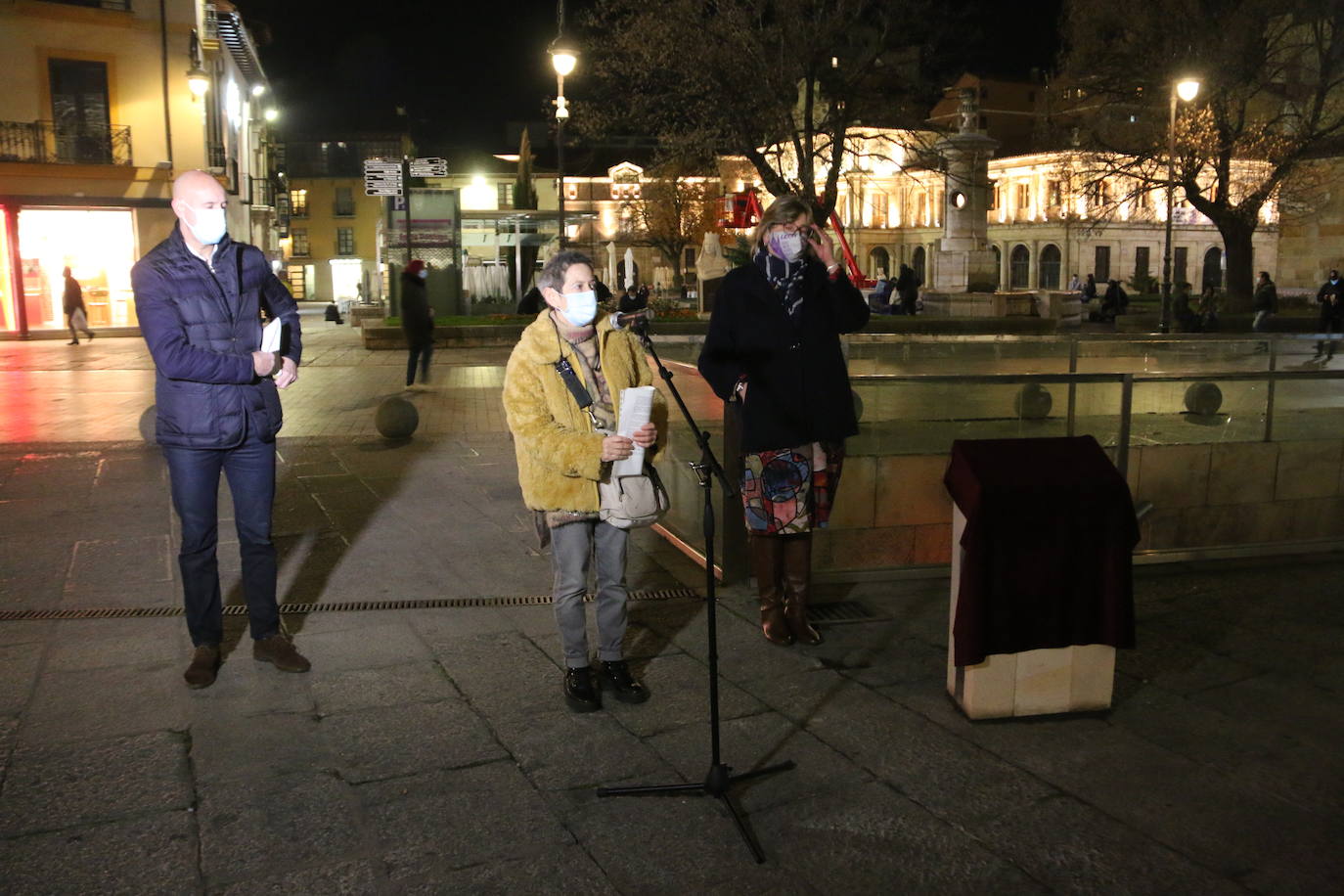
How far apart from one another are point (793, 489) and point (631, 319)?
169 centimetres

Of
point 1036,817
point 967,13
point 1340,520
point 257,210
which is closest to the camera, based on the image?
point 1036,817

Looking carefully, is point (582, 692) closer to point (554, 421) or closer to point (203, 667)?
point (554, 421)

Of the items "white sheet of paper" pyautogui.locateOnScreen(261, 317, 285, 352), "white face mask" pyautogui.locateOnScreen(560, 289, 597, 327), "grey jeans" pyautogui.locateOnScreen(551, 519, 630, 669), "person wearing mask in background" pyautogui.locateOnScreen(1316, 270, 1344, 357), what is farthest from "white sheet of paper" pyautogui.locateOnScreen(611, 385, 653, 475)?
"person wearing mask in background" pyautogui.locateOnScreen(1316, 270, 1344, 357)

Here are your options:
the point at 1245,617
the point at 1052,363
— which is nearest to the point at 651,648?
the point at 1245,617

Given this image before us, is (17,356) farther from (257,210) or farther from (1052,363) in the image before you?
(257,210)

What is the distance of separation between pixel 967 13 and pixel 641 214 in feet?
156

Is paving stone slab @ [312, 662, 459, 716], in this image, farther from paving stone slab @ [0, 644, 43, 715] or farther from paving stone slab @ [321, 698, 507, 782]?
paving stone slab @ [0, 644, 43, 715]

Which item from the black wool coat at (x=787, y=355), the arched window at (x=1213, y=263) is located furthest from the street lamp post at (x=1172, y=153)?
the arched window at (x=1213, y=263)

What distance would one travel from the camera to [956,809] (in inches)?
142

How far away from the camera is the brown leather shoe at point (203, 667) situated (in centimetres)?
466

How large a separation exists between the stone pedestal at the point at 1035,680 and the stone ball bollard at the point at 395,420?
301 inches

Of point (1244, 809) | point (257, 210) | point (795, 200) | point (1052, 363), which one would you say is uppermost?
point (257, 210)

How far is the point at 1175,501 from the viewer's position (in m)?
7.00

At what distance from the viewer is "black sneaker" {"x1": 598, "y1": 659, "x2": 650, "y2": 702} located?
452cm
